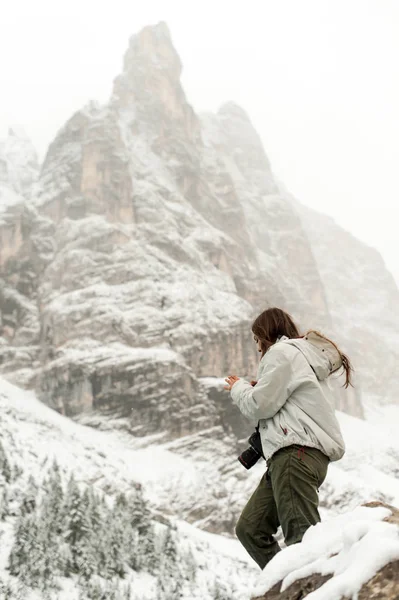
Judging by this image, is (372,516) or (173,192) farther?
(173,192)

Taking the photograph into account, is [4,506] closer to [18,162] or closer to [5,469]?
[5,469]

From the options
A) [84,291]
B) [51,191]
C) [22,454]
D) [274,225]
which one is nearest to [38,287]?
[84,291]

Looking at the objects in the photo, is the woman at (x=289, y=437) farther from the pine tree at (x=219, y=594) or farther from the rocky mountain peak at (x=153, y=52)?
the rocky mountain peak at (x=153, y=52)

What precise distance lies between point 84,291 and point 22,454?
30234mm

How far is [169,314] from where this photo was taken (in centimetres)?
6016

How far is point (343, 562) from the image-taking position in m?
2.91

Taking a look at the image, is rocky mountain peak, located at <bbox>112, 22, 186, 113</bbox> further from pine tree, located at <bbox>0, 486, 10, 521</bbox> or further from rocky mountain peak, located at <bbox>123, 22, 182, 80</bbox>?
pine tree, located at <bbox>0, 486, 10, 521</bbox>

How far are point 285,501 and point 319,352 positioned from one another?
122cm

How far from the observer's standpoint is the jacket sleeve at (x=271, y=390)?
4.10 meters

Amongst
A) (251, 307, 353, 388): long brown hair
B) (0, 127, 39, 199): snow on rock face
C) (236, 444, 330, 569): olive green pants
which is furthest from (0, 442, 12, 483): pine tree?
(0, 127, 39, 199): snow on rock face

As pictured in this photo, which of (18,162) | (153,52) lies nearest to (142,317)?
(18,162)

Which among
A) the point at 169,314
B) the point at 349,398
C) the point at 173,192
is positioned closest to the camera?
the point at 169,314

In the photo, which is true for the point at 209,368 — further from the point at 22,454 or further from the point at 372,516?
the point at 372,516

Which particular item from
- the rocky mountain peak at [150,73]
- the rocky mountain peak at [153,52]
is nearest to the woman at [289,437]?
the rocky mountain peak at [150,73]
